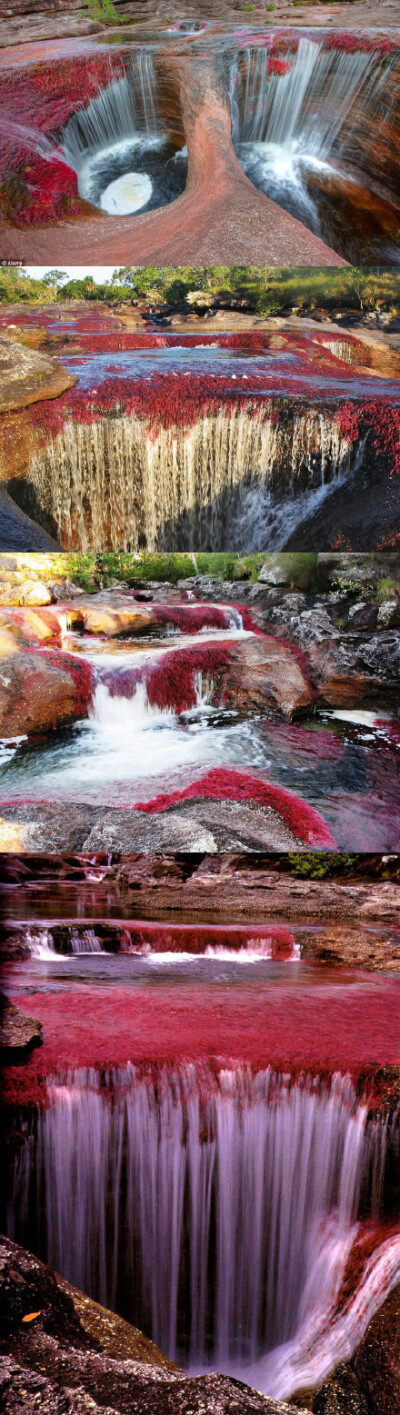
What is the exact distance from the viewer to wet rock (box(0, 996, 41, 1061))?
208 centimetres

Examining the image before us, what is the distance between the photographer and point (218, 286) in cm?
247

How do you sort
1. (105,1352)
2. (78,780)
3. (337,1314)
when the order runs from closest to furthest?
(105,1352) < (337,1314) < (78,780)

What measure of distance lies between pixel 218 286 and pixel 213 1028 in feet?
7.38

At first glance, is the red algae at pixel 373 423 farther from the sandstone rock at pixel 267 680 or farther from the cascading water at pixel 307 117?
the sandstone rock at pixel 267 680

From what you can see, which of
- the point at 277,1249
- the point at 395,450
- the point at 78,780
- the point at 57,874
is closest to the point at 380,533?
the point at 395,450

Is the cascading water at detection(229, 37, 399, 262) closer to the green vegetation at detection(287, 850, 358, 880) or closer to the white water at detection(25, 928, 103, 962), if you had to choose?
the green vegetation at detection(287, 850, 358, 880)

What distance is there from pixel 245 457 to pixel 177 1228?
2.22 meters

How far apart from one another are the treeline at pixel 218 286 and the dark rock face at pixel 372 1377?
110 inches

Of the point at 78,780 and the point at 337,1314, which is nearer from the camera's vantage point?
the point at 337,1314

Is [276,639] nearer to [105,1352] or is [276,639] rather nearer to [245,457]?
[245,457]

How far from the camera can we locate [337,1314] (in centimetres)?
197

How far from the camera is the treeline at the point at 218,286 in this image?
246 cm

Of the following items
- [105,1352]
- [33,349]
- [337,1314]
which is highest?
[33,349]

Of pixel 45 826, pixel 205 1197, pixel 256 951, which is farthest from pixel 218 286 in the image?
pixel 205 1197
